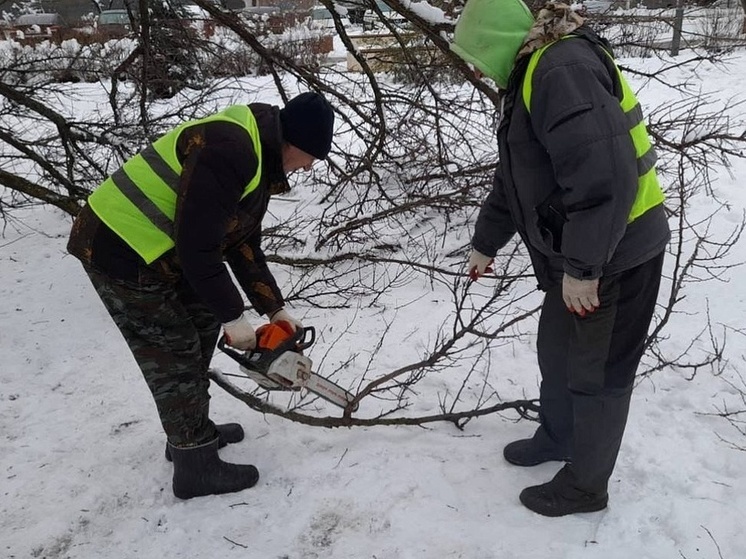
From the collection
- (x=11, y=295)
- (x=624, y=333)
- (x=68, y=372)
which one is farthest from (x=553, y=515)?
(x=11, y=295)

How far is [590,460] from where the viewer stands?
1919mm

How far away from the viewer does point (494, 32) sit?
1.63 meters

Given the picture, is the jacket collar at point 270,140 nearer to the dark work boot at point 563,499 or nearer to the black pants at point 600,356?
the black pants at point 600,356

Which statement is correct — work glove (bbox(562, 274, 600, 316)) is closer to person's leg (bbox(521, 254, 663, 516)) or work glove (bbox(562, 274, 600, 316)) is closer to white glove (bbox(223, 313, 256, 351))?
person's leg (bbox(521, 254, 663, 516))

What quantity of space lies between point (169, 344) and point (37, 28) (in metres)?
16.4

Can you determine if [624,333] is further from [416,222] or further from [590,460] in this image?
[416,222]

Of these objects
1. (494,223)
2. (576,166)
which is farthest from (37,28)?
(576,166)

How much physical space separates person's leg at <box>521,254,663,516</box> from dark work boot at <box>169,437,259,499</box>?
1113 mm

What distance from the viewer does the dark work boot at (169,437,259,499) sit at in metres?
2.12

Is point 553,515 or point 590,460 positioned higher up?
point 590,460

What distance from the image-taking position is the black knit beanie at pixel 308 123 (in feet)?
5.69

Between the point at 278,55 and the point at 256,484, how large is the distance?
9.59 feet

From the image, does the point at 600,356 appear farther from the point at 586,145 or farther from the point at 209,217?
the point at 209,217

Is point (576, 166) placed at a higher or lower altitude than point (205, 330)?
higher
